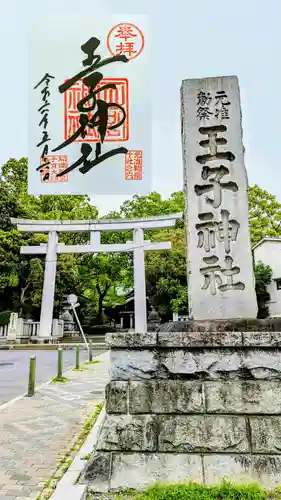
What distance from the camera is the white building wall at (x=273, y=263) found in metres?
24.6

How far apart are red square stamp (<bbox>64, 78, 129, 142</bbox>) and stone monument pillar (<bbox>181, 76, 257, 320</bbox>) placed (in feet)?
25.9

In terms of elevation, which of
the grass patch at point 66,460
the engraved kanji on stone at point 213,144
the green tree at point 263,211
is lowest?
the grass patch at point 66,460

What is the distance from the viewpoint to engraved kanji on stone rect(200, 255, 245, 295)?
3.86 meters

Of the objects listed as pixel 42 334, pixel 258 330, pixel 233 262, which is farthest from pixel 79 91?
pixel 42 334

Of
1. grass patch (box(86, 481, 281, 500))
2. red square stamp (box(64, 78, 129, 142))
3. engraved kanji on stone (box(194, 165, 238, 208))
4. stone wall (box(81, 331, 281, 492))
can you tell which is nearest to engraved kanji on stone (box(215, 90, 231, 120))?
engraved kanji on stone (box(194, 165, 238, 208))

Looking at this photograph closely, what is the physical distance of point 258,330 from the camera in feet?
11.1

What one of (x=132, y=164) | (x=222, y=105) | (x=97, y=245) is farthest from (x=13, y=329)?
(x=222, y=105)

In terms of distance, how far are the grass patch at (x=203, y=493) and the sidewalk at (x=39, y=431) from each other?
3.91ft

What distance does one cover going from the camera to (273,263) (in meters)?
25.3

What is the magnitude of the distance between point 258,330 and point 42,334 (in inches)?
742

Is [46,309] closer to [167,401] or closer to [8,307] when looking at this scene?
[8,307]

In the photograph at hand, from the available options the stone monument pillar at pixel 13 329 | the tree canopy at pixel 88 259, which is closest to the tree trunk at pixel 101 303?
the tree canopy at pixel 88 259

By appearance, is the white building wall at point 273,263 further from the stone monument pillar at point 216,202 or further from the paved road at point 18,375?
the stone monument pillar at point 216,202

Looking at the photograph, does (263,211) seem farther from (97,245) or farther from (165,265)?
(97,245)
